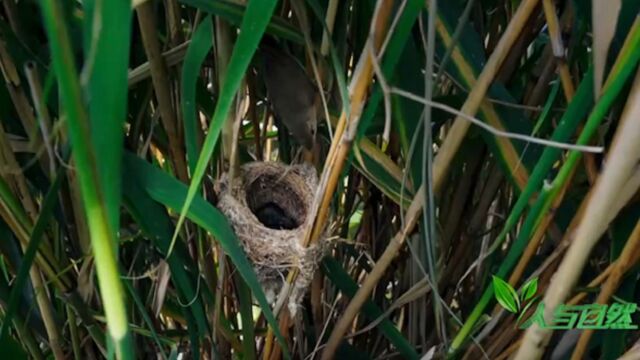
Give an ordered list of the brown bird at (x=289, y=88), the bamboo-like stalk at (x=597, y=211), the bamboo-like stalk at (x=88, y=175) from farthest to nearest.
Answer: the brown bird at (x=289, y=88)
the bamboo-like stalk at (x=597, y=211)
the bamboo-like stalk at (x=88, y=175)

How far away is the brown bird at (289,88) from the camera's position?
0.41 meters

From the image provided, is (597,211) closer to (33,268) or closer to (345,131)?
(345,131)

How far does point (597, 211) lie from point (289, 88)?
0.17 meters

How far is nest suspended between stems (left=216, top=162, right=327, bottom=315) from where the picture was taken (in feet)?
1.33

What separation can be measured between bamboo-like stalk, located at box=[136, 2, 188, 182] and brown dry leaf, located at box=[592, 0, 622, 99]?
0.68 ft

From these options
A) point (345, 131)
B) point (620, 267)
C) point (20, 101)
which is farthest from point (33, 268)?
point (620, 267)

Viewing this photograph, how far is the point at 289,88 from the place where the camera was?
411 millimetres

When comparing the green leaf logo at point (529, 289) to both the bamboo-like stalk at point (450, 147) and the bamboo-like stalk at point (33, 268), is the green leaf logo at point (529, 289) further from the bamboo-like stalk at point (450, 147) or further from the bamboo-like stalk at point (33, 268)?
the bamboo-like stalk at point (33, 268)

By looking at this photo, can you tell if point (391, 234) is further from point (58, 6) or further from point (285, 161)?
point (58, 6)

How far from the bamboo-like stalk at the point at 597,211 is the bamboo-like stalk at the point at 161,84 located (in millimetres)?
212

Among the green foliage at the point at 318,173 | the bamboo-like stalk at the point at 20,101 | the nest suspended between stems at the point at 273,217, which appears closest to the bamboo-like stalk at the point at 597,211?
the green foliage at the point at 318,173


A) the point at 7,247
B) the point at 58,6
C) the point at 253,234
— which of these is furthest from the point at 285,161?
the point at 58,6

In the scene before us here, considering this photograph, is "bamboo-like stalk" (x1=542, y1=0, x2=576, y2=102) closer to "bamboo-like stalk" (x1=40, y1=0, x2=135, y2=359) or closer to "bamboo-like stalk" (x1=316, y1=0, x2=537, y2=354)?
"bamboo-like stalk" (x1=316, y1=0, x2=537, y2=354)

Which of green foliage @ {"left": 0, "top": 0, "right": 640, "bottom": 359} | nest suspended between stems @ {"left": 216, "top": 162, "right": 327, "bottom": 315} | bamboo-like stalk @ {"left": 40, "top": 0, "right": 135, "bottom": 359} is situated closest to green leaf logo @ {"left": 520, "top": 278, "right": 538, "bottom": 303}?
green foliage @ {"left": 0, "top": 0, "right": 640, "bottom": 359}
